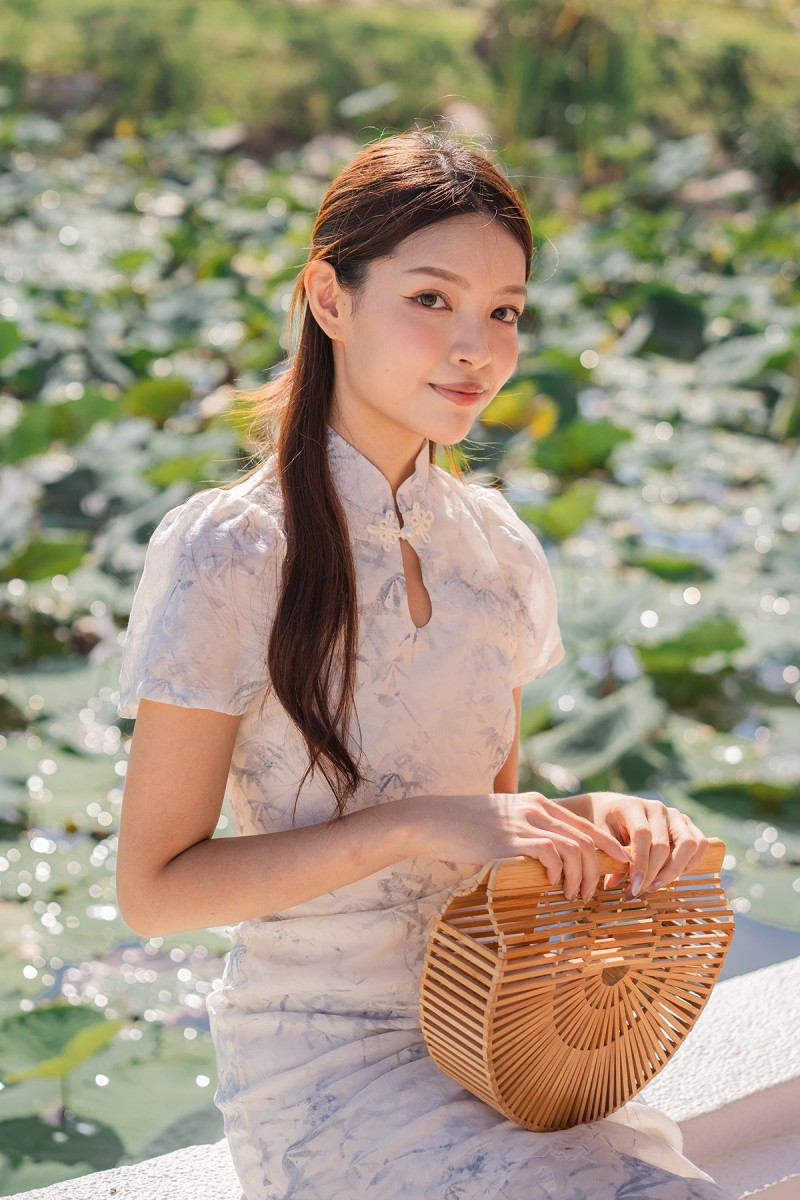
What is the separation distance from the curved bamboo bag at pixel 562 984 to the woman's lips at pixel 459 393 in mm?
326

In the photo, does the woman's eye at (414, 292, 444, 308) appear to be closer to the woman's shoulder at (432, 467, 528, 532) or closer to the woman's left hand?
the woman's shoulder at (432, 467, 528, 532)

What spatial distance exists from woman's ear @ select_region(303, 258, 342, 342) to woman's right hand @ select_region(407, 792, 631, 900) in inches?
13.7

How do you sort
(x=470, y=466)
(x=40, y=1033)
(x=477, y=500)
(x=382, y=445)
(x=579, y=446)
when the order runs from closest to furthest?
1. (x=382, y=445)
2. (x=477, y=500)
3. (x=40, y=1033)
4. (x=470, y=466)
5. (x=579, y=446)

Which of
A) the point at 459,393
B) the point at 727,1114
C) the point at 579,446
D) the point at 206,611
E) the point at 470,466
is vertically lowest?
the point at 579,446

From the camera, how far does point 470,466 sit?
199 centimetres

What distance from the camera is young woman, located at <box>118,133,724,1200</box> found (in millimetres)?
971

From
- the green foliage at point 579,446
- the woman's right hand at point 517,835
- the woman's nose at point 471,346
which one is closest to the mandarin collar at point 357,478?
the woman's nose at point 471,346

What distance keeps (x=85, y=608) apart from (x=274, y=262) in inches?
116

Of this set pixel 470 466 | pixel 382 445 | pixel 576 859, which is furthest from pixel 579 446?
pixel 576 859

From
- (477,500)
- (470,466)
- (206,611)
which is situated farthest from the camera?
(470,466)

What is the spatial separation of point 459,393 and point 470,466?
950 millimetres

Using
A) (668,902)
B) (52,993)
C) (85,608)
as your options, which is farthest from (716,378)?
(668,902)

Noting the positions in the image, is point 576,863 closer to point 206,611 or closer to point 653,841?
point 653,841

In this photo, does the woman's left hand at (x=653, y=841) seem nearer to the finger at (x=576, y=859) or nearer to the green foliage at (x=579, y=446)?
the finger at (x=576, y=859)
